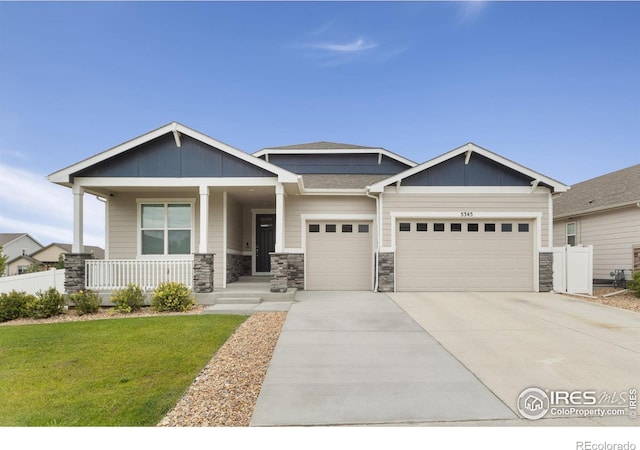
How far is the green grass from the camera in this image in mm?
3311

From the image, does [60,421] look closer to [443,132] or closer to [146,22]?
[146,22]

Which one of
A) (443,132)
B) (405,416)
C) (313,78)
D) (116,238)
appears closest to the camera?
(405,416)

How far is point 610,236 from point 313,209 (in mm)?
11842

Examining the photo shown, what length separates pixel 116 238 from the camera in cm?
1145

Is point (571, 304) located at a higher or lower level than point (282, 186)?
lower

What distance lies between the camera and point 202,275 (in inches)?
385

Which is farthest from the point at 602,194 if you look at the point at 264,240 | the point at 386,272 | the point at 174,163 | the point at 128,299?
the point at 128,299

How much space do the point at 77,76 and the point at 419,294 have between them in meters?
15.4

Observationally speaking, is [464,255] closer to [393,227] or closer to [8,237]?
[393,227]

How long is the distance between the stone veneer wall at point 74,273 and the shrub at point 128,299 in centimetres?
172

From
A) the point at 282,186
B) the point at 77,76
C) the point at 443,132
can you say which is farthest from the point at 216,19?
the point at 443,132

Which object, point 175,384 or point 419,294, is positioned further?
point 419,294

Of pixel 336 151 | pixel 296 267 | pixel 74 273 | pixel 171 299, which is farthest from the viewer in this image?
pixel 336 151

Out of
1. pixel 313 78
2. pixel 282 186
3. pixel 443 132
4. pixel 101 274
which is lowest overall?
pixel 101 274
